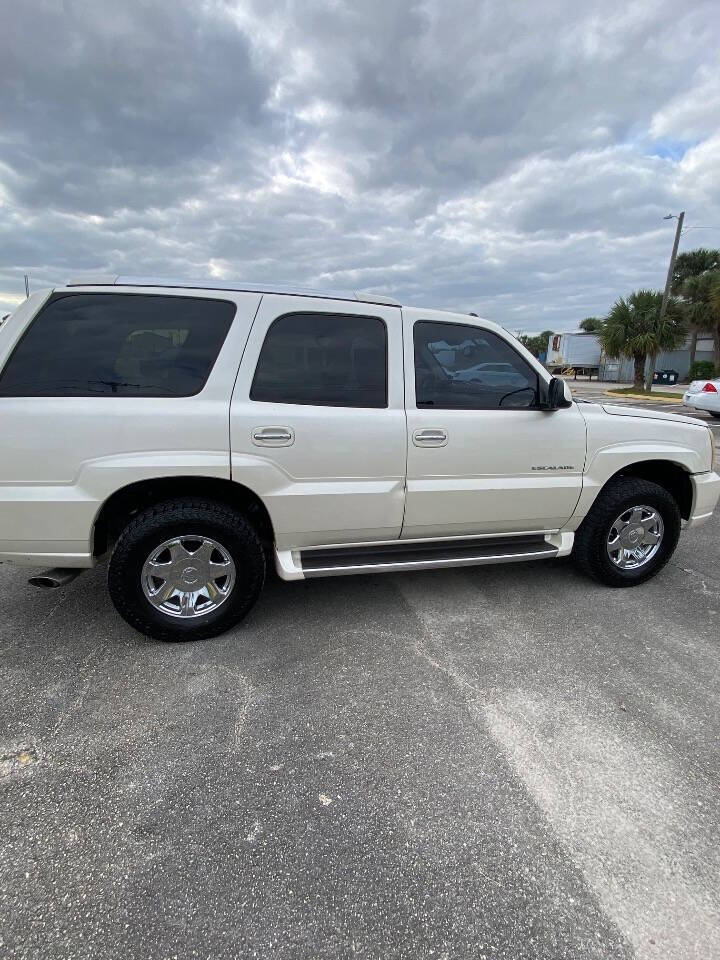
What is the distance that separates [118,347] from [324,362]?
1090 mm

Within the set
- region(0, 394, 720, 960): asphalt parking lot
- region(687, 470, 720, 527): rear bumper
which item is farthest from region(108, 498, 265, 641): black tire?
region(687, 470, 720, 527): rear bumper

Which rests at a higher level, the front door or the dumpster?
the dumpster

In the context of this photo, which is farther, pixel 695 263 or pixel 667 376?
pixel 695 263

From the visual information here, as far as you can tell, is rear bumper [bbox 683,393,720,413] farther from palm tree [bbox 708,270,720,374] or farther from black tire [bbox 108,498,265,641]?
palm tree [bbox 708,270,720,374]

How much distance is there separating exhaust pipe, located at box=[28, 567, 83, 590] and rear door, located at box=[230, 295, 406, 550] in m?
1.08

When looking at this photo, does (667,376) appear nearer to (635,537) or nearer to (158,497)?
(635,537)

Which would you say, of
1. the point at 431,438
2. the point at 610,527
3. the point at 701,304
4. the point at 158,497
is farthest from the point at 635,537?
the point at 701,304

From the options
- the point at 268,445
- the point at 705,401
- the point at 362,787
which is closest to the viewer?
the point at 362,787

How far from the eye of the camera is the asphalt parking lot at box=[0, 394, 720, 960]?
1540mm

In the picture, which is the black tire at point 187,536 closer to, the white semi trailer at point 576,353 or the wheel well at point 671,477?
the wheel well at point 671,477

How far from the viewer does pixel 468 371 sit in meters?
3.31

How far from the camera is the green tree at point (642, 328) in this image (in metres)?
23.1

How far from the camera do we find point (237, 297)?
292 centimetres

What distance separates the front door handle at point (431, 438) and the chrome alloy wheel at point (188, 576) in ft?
4.15
